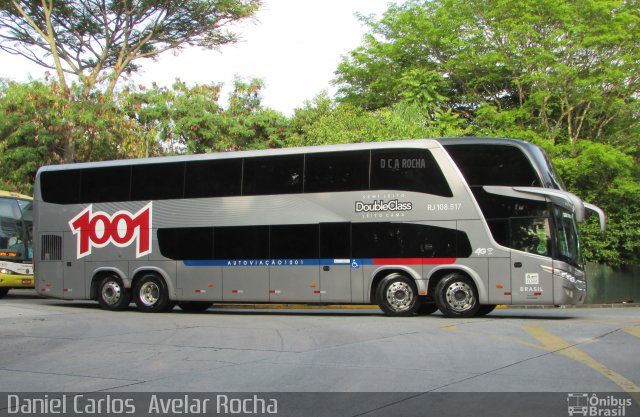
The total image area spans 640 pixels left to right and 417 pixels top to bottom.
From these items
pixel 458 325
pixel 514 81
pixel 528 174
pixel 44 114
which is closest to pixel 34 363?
pixel 458 325

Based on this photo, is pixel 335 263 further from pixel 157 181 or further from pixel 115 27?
pixel 115 27

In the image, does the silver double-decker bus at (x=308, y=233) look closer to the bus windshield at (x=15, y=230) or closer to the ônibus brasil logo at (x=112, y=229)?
the ônibus brasil logo at (x=112, y=229)

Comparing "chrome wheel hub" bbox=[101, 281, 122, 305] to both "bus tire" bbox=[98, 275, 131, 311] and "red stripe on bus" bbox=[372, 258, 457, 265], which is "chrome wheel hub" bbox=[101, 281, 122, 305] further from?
"red stripe on bus" bbox=[372, 258, 457, 265]

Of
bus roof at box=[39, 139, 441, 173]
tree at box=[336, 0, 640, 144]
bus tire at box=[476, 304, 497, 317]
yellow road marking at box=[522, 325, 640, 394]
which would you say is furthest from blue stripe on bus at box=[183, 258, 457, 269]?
tree at box=[336, 0, 640, 144]

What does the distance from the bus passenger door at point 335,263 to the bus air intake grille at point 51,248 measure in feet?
25.3

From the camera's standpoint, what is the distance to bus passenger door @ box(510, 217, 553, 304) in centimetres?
1531

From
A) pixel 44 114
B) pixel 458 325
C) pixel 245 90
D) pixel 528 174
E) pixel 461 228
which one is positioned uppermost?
pixel 245 90

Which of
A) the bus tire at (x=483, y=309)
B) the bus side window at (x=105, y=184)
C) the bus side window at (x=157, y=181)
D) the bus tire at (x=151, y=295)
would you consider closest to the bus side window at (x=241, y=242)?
the bus side window at (x=157, y=181)

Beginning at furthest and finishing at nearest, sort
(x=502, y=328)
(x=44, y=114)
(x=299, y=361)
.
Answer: (x=44, y=114)
(x=502, y=328)
(x=299, y=361)

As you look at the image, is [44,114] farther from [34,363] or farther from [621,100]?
[621,100]

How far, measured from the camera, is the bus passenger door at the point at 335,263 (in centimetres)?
1673

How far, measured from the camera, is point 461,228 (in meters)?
15.9

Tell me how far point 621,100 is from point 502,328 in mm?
18803

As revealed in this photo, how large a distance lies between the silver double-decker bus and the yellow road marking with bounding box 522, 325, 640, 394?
227cm
